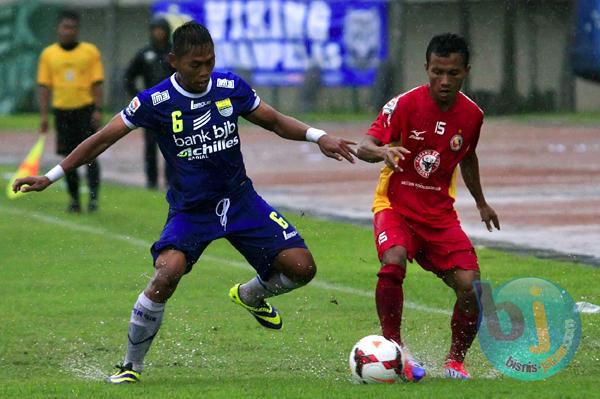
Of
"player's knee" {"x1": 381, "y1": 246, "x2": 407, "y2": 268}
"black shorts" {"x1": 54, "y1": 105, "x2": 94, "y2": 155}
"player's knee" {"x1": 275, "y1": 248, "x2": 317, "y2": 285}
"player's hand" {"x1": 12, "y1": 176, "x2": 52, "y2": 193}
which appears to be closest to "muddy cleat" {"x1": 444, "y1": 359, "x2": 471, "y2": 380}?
"player's knee" {"x1": 381, "y1": 246, "x2": 407, "y2": 268}

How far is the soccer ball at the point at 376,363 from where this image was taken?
741 cm

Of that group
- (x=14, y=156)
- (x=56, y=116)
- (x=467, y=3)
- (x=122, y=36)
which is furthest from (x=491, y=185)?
(x=122, y=36)

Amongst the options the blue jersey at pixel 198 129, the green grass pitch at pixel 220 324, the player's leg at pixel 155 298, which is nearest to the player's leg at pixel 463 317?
the green grass pitch at pixel 220 324

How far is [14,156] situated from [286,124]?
18176mm

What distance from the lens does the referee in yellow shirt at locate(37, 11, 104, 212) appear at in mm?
16828

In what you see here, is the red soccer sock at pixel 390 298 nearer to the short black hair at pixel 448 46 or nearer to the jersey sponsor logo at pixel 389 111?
the jersey sponsor logo at pixel 389 111

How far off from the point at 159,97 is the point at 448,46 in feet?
5.13

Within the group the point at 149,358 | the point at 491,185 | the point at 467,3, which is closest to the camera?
the point at 149,358

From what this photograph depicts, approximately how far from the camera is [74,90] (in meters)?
16.9

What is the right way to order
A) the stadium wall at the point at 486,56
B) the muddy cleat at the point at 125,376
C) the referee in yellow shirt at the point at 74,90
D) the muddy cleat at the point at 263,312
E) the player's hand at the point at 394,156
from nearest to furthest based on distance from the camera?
the player's hand at the point at 394,156
the muddy cleat at the point at 125,376
the muddy cleat at the point at 263,312
the referee in yellow shirt at the point at 74,90
the stadium wall at the point at 486,56

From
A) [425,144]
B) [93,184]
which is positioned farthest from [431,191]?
[93,184]

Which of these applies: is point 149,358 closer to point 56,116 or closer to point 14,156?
point 56,116

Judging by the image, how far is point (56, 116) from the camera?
17.0 metres

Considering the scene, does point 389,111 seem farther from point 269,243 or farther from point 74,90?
point 74,90
